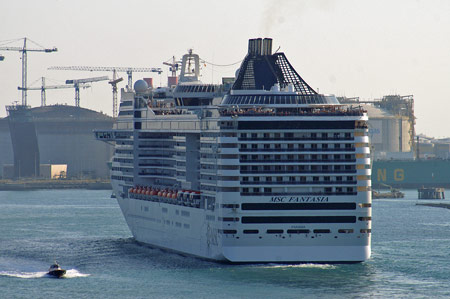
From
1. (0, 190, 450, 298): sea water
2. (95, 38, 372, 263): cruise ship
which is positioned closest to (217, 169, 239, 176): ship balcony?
(95, 38, 372, 263): cruise ship

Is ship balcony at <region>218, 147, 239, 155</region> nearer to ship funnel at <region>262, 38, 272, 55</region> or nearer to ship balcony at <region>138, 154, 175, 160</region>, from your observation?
ship funnel at <region>262, 38, 272, 55</region>

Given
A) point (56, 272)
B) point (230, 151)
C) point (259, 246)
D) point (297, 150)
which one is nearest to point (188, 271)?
point (259, 246)

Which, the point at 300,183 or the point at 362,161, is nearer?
the point at 300,183

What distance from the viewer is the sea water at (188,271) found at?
64375 mm

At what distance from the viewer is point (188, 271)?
7119cm

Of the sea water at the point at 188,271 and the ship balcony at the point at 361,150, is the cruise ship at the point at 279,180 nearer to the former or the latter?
the ship balcony at the point at 361,150

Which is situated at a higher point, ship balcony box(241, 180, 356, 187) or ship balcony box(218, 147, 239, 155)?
ship balcony box(218, 147, 239, 155)

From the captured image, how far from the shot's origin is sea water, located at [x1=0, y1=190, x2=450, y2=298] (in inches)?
2534

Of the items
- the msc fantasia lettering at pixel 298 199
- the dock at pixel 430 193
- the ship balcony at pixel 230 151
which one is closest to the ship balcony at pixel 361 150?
the msc fantasia lettering at pixel 298 199

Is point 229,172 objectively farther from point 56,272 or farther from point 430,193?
point 430,193

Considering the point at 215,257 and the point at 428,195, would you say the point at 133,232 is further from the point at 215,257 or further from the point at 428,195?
the point at 428,195

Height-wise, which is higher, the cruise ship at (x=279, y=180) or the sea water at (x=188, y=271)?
the cruise ship at (x=279, y=180)

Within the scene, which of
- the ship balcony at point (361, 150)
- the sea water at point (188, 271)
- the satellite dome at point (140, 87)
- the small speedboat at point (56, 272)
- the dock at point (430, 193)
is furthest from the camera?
the dock at point (430, 193)

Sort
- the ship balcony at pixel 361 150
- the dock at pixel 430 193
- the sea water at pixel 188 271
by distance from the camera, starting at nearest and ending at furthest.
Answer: the sea water at pixel 188 271, the ship balcony at pixel 361 150, the dock at pixel 430 193
